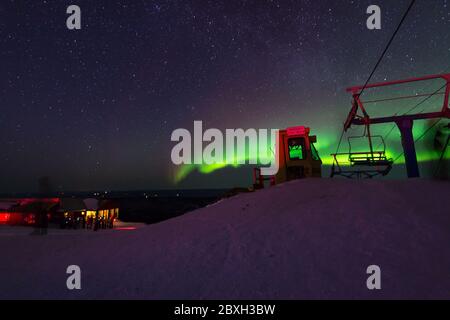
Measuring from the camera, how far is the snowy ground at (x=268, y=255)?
591cm

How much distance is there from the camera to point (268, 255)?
7.29 meters

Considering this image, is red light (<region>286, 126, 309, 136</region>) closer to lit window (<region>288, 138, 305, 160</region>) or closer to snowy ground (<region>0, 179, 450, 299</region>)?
lit window (<region>288, 138, 305, 160</region>)

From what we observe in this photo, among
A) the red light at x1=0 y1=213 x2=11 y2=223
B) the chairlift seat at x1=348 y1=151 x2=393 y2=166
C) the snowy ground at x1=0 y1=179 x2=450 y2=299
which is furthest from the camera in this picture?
the red light at x1=0 y1=213 x2=11 y2=223

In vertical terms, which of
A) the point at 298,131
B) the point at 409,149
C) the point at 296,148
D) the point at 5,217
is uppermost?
the point at 298,131

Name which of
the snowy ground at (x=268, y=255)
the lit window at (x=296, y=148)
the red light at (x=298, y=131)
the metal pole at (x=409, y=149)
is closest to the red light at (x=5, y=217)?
the snowy ground at (x=268, y=255)

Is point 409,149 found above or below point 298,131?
below

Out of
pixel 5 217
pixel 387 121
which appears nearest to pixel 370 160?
pixel 387 121

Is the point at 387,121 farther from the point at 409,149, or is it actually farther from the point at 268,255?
the point at 268,255

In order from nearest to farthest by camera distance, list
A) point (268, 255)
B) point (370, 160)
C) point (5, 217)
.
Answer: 1. point (268, 255)
2. point (370, 160)
3. point (5, 217)

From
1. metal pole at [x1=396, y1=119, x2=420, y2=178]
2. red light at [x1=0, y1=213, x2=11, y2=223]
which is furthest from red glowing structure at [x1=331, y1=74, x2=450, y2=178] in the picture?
red light at [x1=0, y1=213, x2=11, y2=223]

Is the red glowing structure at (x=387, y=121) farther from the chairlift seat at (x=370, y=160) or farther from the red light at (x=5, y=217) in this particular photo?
the red light at (x=5, y=217)

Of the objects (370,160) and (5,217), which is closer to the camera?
(370,160)

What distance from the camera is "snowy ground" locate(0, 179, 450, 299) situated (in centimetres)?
591
